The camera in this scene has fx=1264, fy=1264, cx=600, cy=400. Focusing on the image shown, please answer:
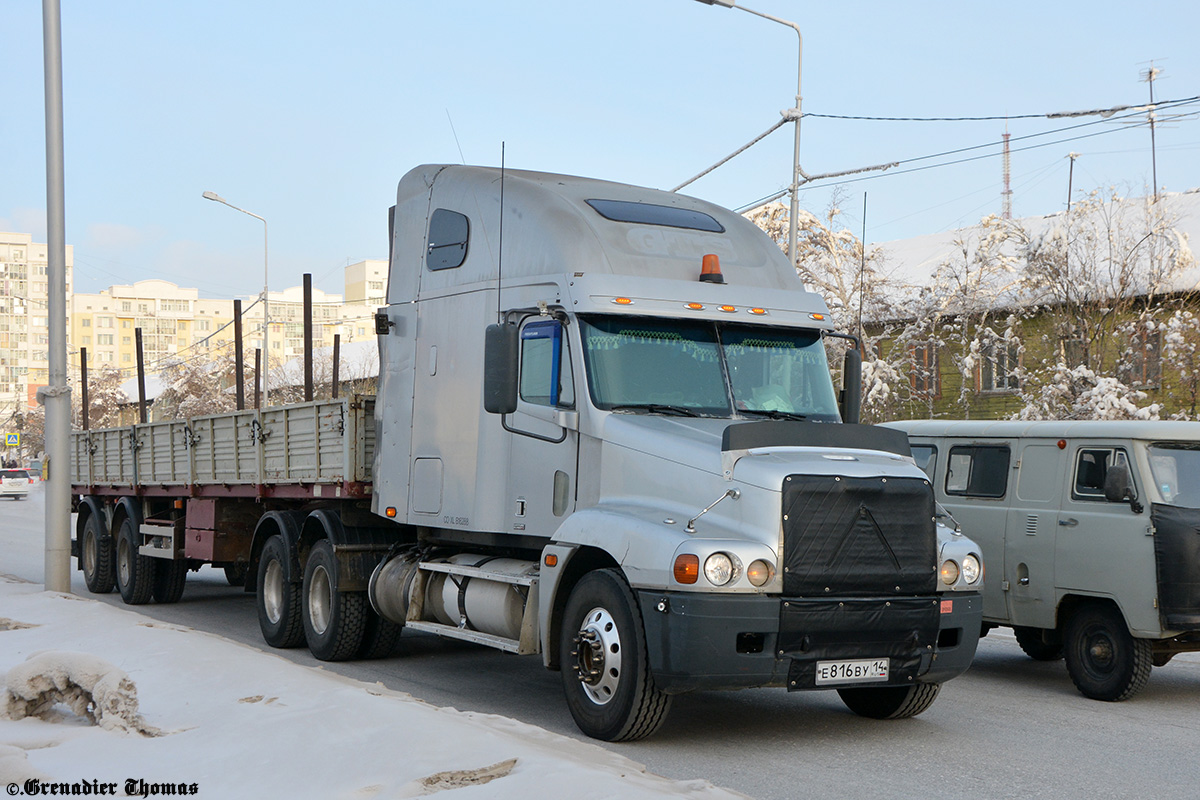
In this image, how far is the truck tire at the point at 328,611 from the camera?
11.0 meters

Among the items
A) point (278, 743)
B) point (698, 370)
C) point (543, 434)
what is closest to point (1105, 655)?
point (698, 370)

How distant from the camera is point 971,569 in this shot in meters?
7.85

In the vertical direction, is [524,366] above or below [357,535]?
Answer: above

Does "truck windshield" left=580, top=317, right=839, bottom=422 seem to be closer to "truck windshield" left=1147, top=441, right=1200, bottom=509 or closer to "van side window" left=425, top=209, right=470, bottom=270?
"van side window" left=425, top=209, right=470, bottom=270

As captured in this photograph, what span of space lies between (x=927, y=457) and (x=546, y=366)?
4.55 meters

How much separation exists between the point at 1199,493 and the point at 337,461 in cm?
698

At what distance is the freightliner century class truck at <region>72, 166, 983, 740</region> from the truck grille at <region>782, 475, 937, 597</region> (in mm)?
14

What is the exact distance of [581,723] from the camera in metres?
7.79

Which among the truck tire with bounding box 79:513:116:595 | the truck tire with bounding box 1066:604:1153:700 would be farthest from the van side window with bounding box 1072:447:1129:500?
the truck tire with bounding box 79:513:116:595

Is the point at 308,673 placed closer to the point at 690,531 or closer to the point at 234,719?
the point at 234,719

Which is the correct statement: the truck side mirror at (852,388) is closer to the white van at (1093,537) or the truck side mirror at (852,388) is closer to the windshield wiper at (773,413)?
the windshield wiper at (773,413)

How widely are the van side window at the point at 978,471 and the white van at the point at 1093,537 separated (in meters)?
0.01

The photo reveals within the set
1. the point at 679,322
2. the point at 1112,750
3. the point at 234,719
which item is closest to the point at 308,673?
the point at 234,719

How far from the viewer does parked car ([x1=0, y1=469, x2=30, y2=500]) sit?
6588cm
